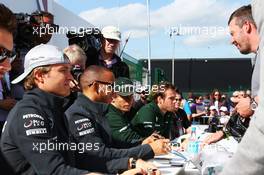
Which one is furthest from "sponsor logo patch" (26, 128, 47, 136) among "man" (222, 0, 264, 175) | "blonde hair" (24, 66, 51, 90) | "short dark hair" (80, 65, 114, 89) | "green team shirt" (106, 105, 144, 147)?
"green team shirt" (106, 105, 144, 147)

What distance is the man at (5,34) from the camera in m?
1.72

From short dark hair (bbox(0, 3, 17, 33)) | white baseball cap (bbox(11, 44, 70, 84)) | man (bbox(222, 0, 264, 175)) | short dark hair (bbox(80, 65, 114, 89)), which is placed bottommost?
man (bbox(222, 0, 264, 175))

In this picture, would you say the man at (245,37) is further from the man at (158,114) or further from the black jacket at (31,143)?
the man at (158,114)

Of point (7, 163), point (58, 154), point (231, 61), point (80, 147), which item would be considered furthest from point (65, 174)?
point (231, 61)

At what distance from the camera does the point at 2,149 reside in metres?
1.58

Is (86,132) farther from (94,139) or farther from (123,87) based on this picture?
(123,87)

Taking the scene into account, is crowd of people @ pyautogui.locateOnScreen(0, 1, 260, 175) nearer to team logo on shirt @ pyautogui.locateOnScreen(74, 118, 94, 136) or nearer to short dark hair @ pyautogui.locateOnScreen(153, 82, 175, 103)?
team logo on shirt @ pyautogui.locateOnScreen(74, 118, 94, 136)

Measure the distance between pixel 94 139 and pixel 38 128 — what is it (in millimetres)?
599

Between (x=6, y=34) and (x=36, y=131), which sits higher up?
(x=6, y=34)

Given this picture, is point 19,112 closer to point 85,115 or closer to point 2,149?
point 2,149

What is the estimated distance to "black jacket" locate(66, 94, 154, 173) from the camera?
2061 millimetres

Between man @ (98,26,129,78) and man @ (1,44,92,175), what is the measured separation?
6.10ft

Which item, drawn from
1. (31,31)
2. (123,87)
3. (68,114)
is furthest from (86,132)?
(31,31)

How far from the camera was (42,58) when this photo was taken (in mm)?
1823
